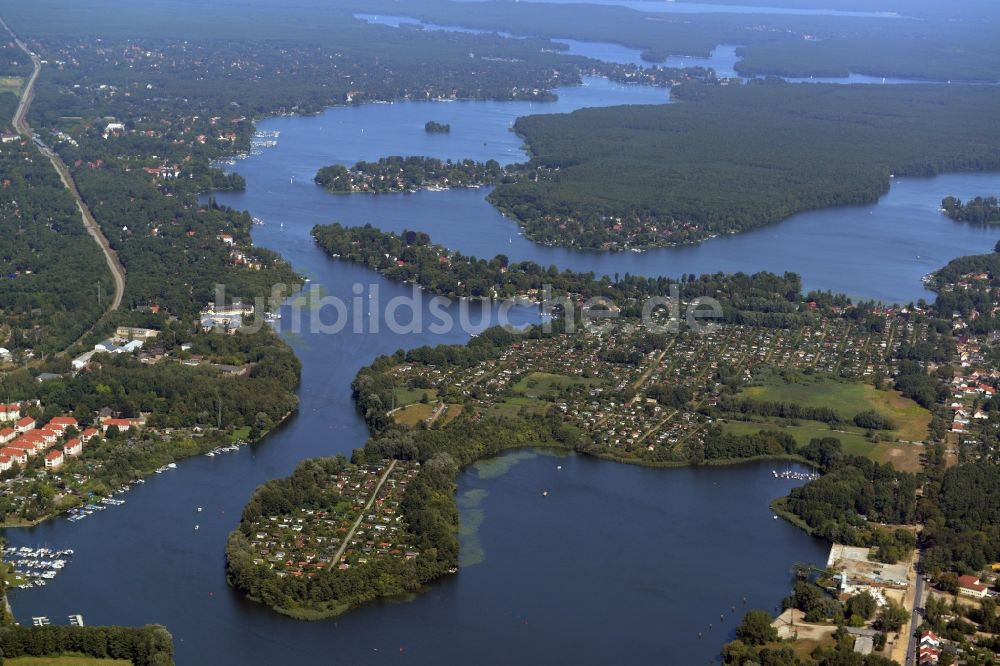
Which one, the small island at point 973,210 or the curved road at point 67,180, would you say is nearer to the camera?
the curved road at point 67,180

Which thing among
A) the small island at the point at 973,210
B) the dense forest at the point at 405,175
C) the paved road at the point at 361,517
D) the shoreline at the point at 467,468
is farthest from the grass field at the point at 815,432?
the dense forest at the point at 405,175

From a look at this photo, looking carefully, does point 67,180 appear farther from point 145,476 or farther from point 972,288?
point 972,288

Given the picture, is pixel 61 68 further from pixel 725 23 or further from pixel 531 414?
pixel 725 23

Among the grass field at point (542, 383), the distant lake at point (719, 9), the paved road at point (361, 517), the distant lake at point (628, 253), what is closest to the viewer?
the paved road at point (361, 517)

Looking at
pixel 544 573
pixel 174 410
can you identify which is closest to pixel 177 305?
pixel 174 410

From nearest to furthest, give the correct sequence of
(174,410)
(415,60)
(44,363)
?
(174,410) < (44,363) < (415,60)

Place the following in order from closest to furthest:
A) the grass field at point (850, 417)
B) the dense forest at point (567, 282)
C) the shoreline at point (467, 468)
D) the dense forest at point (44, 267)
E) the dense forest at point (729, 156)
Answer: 1. the shoreline at point (467, 468)
2. the grass field at point (850, 417)
3. the dense forest at point (44, 267)
4. the dense forest at point (567, 282)
5. the dense forest at point (729, 156)

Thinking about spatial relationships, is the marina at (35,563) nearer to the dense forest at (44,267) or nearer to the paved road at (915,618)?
the dense forest at (44,267)
